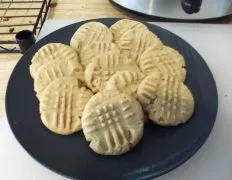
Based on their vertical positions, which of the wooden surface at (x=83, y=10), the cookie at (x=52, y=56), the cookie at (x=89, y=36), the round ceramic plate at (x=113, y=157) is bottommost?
the round ceramic plate at (x=113, y=157)

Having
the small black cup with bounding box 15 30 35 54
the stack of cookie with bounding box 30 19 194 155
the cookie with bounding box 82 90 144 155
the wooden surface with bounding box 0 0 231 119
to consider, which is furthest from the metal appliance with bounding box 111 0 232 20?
the cookie with bounding box 82 90 144 155

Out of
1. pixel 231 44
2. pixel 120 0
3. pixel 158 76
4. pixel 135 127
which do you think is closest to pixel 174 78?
pixel 158 76

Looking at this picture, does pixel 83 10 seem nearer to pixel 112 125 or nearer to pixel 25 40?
pixel 25 40

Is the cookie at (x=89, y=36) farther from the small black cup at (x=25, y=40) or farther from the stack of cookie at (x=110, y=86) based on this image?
the small black cup at (x=25, y=40)

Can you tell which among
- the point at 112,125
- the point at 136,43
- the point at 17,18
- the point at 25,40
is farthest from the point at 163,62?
→ the point at 17,18

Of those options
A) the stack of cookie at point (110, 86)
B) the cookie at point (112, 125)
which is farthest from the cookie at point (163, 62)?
the cookie at point (112, 125)

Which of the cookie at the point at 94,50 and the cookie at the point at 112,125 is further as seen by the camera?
the cookie at the point at 94,50

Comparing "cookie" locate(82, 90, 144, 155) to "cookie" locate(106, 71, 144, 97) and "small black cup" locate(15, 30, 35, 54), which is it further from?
"small black cup" locate(15, 30, 35, 54)

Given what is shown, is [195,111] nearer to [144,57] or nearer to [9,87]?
[144,57]
